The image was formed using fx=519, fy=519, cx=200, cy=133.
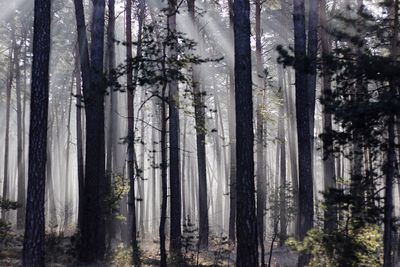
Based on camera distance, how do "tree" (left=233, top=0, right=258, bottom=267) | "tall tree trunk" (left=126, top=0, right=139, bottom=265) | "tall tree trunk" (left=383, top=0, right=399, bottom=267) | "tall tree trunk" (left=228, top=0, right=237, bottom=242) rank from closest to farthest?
"tall tree trunk" (left=383, top=0, right=399, bottom=267), "tree" (left=233, top=0, right=258, bottom=267), "tall tree trunk" (left=126, top=0, right=139, bottom=265), "tall tree trunk" (left=228, top=0, right=237, bottom=242)

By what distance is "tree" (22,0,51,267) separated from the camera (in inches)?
420

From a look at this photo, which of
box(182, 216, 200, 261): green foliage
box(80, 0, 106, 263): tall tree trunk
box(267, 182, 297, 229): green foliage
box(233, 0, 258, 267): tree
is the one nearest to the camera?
box(233, 0, 258, 267): tree

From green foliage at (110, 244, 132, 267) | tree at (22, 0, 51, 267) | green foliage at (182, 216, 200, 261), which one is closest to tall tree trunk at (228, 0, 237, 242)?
green foliage at (182, 216, 200, 261)

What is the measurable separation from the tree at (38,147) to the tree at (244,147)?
13.5 ft

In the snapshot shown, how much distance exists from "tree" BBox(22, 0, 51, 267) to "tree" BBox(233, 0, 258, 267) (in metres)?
4.10

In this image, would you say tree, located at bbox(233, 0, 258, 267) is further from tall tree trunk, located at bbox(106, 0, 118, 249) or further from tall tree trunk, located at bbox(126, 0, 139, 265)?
tall tree trunk, located at bbox(106, 0, 118, 249)

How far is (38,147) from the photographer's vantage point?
10.8m

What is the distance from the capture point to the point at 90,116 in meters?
13.9

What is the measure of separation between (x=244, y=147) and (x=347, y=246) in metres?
3.02

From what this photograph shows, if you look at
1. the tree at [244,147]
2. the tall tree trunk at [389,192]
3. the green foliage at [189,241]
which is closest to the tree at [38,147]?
the tree at [244,147]

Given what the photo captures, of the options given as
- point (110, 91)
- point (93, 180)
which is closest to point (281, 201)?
point (110, 91)

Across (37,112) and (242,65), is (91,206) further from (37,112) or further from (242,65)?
(242,65)

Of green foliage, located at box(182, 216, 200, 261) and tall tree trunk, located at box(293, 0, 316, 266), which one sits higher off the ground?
tall tree trunk, located at box(293, 0, 316, 266)

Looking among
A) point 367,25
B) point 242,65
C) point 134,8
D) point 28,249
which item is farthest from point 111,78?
point 134,8
